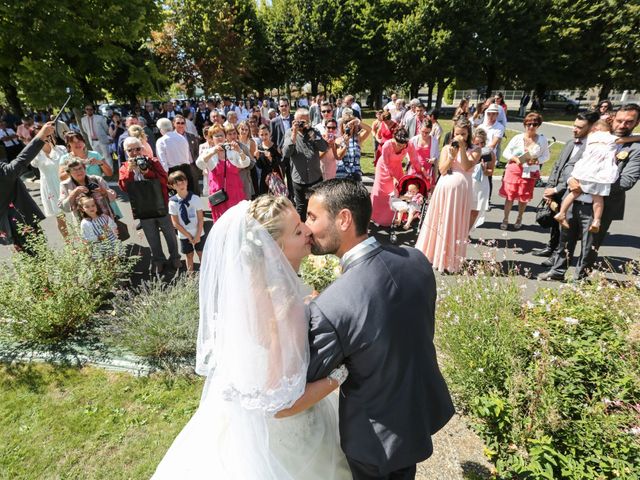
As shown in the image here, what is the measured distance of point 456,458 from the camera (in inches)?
114

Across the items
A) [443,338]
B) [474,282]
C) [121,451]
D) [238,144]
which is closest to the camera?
[121,451]

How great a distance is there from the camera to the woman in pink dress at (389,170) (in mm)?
7168

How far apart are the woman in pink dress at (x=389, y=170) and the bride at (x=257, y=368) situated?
18.2 feet

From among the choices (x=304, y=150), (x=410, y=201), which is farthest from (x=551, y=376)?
(x=304, y=150)

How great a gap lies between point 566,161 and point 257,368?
598 cm

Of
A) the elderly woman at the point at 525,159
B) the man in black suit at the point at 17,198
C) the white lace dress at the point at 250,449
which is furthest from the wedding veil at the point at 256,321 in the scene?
the elderly woman at the point at 525,159

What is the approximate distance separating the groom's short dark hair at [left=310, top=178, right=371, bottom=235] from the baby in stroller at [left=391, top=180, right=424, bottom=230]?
532cm

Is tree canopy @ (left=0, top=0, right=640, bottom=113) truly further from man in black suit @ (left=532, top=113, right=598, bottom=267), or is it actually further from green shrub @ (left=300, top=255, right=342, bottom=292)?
man in black suit @ (left=532, top=113, right=598, bottom=267)

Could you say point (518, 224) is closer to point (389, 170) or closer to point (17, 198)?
point (389, 170)

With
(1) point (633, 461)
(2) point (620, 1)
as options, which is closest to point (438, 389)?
(1) point (633, 461)

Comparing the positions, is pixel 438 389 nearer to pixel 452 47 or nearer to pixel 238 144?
pixel 238 144

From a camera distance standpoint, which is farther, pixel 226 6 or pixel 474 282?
pixel 226 6

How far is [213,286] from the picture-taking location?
1986 millimetres

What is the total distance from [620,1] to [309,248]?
135 ft
